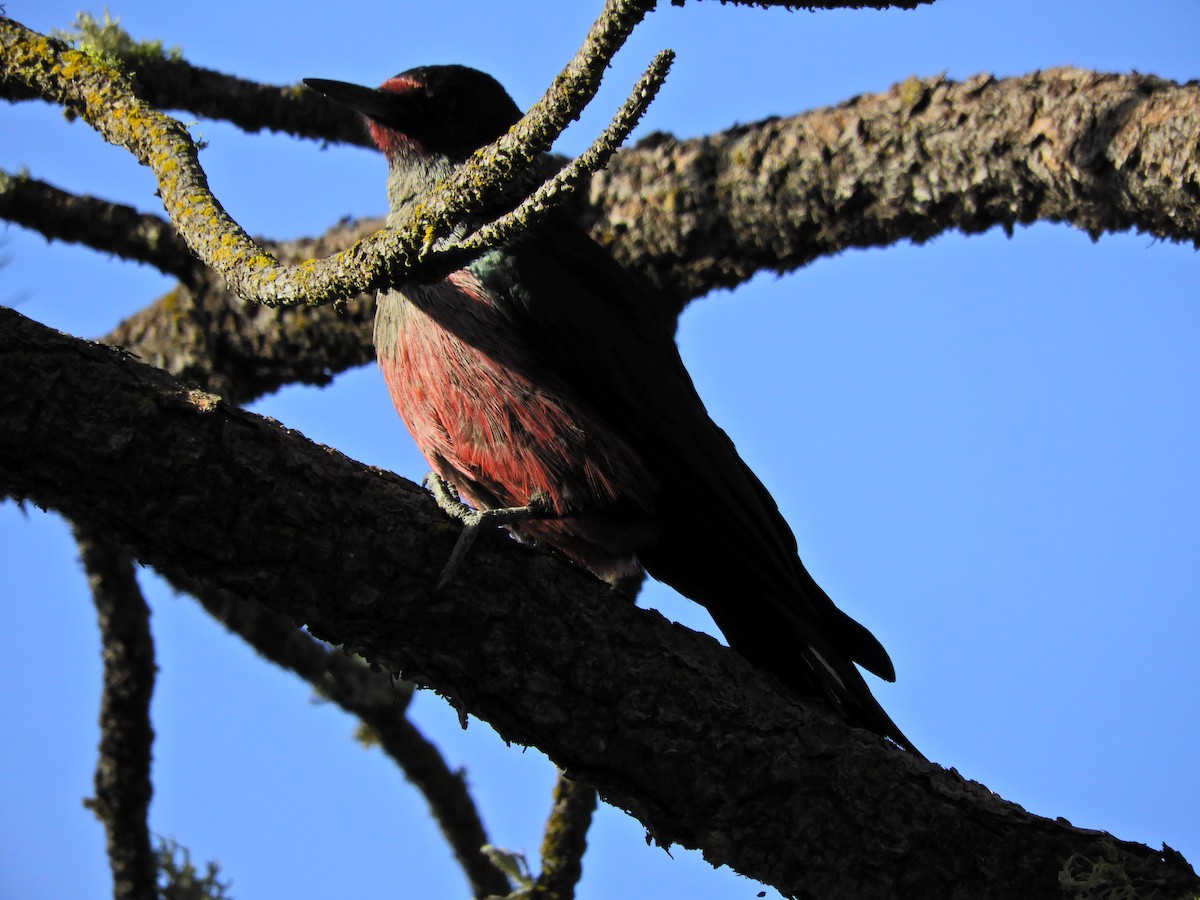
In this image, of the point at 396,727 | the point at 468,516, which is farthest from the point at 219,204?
the point at 396,727

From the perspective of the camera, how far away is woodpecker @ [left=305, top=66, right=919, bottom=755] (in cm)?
353

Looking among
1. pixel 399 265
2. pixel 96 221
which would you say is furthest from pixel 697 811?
pixel 96 221

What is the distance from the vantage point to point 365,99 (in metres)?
4.15

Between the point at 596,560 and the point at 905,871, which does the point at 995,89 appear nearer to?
the point at 596,560

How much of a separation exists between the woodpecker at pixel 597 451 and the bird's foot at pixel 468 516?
0.03 m

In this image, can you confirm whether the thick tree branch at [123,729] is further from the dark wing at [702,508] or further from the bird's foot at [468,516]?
the dark wing at [702,508]

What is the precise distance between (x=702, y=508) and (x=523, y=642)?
3.06ft

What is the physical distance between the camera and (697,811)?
300 cm

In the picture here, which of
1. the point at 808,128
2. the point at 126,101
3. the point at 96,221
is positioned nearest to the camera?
the point at 126,101

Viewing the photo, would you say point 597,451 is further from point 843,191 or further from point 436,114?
point 843,191

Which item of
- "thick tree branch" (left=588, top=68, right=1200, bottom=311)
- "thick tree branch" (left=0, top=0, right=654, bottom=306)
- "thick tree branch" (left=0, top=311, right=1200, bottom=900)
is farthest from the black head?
"thick tree branch" (left=0, top=311, right=1200, bottom=900)

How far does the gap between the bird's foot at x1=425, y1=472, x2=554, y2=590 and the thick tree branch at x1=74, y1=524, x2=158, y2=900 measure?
1986mm

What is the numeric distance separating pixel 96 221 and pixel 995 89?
362cm

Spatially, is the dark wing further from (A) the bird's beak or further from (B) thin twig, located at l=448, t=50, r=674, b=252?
(B) thin twig, located at l=448, t=50, r=674, b=252
